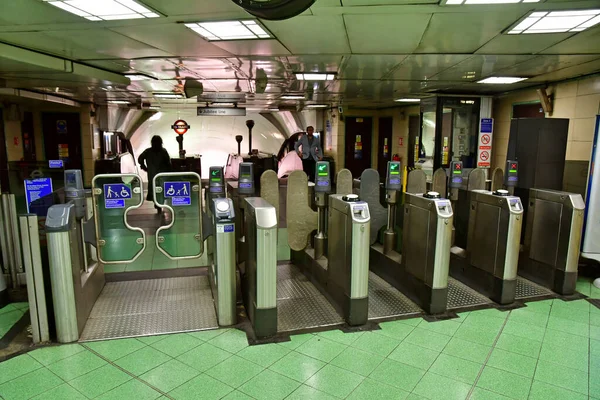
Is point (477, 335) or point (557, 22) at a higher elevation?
point (557, 22)

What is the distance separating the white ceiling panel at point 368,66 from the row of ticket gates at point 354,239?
1.22m

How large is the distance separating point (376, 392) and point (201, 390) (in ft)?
3.58

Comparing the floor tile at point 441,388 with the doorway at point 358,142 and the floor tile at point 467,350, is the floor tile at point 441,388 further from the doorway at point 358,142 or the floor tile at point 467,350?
the doorway at point 358,142

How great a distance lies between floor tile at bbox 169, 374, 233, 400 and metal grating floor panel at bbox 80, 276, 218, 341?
74 centimetres

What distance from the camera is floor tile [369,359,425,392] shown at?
256 cm

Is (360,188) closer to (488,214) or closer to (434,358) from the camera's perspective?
(488,214)

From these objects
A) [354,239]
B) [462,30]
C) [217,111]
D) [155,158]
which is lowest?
[354,239]

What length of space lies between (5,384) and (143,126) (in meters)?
14.1

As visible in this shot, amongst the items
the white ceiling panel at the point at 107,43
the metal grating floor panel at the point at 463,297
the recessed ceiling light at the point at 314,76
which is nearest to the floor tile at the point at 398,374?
the metal grating floor panel at the point at 463,297

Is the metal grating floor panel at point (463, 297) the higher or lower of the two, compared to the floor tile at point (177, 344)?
higher

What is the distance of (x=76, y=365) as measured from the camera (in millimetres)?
2750

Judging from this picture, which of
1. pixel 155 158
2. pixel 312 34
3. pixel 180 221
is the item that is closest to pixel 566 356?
pixel 312 34

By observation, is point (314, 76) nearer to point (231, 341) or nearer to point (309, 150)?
point (231, 341)

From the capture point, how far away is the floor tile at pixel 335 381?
2490 millimetres
